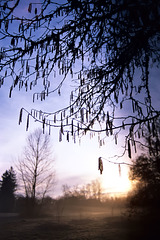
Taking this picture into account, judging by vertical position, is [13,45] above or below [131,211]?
above

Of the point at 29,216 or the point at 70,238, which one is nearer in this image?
the point at 70,238

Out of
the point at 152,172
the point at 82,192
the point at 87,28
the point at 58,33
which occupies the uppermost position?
the point at 87,28

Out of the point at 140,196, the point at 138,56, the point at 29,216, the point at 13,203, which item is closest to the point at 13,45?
the point at 138,56

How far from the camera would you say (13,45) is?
1725 millimetres

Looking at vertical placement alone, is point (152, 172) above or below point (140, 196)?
above

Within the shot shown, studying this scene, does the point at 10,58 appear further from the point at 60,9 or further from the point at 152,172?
the point at 152,172

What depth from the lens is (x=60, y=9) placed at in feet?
5.90

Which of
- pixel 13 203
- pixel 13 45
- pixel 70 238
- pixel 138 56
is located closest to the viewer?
pixel 13 45

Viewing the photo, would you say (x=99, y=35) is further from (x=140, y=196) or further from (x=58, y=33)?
(x=140, y=196)

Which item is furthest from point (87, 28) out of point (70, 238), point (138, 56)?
point (70, 238)

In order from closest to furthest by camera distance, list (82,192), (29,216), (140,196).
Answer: (140,196) < (29,216) < (82,192)

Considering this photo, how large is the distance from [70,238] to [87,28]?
10.8m

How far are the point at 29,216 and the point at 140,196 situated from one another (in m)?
11.7

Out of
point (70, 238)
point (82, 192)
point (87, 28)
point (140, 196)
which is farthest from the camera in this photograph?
point (82, 192)
